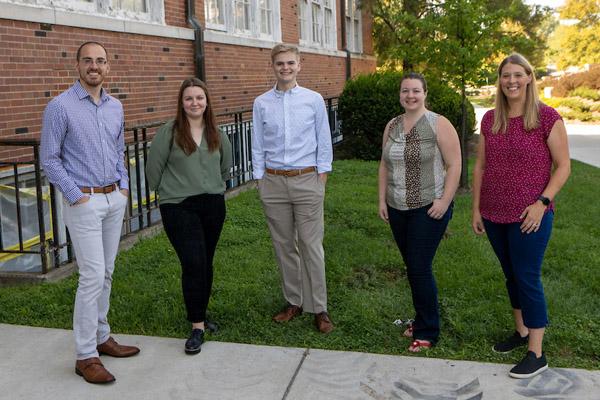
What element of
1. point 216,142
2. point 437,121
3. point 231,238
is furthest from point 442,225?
point 231,238

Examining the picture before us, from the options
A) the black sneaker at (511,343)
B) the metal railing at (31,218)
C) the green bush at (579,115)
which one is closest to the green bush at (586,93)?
the green bush at (579,115)

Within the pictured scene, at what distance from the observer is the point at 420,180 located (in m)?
3.97

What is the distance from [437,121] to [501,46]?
20.7 ft

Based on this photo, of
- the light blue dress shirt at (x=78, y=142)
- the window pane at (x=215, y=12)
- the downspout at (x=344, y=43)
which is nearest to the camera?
the light blue dress shirt at (x=78, y=142)

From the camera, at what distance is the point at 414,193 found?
13.0ft

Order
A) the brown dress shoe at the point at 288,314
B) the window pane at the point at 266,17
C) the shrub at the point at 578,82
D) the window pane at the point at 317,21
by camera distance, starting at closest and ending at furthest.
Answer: the brown dress shoe at the point at 288,314 < the window pane at the point at 266,17 < the window pane at the point at 317,21 < the shrub at the point at 578,82

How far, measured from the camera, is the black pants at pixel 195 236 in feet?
13.4

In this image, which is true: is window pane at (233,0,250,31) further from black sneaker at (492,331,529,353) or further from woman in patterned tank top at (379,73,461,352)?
black sneaker at (492,331,529,353)

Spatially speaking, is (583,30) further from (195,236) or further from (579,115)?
(195,236)

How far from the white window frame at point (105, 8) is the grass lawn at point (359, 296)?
2.50 meters

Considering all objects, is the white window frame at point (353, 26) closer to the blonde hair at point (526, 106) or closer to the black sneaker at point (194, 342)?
the blonde hair at point (526, 106)

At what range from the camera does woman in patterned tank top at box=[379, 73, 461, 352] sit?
393cm

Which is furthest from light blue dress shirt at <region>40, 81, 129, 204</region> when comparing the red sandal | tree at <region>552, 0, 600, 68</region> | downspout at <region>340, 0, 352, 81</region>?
tree at <region>552, 0, 600, 68</region>

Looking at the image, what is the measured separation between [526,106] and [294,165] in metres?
1.44
